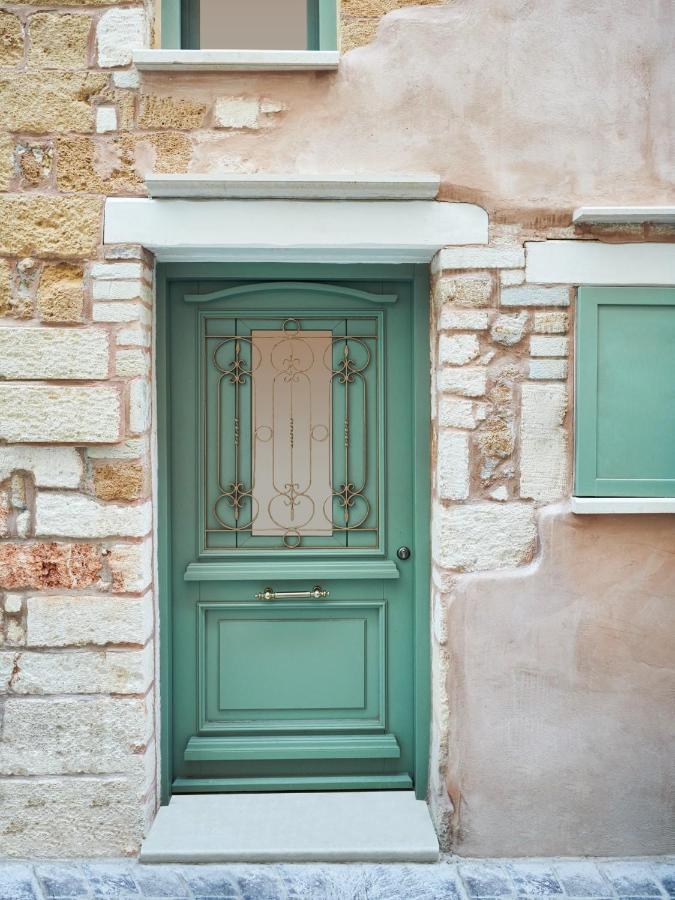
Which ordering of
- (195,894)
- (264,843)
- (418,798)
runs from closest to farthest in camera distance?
(195,894)
(264,843)
(418,798)

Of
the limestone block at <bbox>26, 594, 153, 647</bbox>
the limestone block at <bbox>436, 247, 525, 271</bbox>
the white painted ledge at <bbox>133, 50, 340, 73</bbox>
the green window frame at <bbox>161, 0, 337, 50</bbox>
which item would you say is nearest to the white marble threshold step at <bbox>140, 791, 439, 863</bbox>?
the limestone block at <bbox>26, 594, 153, 647</bbox>

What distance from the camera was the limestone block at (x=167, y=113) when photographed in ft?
9.77

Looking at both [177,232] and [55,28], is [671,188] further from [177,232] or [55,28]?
[55,28]

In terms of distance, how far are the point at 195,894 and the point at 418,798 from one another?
104cm

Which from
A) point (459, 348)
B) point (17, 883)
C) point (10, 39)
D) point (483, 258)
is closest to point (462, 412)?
point (459, 348)

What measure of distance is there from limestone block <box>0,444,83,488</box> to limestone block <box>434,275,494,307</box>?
1642 millimetres

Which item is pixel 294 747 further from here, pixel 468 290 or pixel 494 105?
pixel 494 105

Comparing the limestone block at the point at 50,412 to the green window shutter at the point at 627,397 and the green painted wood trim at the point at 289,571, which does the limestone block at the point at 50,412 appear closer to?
the green painted wood trim at the point at 289,571

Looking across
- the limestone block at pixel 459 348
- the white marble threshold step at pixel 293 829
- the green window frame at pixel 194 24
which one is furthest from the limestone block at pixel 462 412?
the white marble threshold step at pixel 293 829

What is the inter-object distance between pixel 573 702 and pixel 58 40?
341 cm

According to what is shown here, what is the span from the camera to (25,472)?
2.99m

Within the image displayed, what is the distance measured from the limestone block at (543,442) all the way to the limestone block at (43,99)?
214 centimetres

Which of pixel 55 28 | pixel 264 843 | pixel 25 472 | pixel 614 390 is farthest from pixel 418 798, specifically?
pixel 55 28

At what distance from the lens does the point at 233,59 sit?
2922 millimetres
